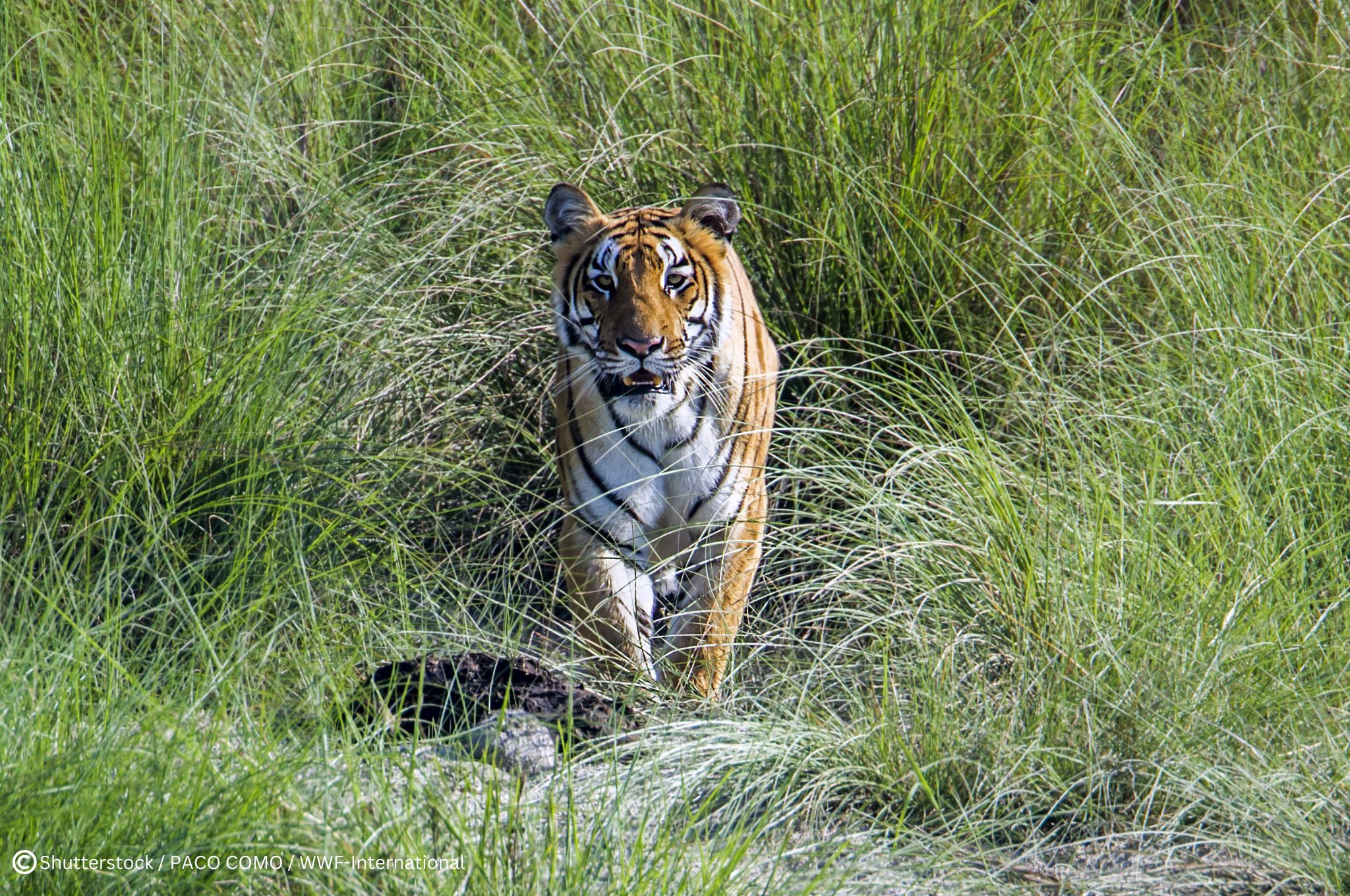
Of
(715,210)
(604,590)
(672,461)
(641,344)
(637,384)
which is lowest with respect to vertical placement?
(604,590)

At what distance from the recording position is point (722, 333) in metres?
3.51

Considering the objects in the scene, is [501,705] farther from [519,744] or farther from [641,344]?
[641,344]

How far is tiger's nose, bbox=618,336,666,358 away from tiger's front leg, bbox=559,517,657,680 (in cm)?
46

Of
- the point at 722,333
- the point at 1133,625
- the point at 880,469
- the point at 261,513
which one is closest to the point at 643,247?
the point at 722,333

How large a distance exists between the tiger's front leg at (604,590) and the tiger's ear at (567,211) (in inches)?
29.4

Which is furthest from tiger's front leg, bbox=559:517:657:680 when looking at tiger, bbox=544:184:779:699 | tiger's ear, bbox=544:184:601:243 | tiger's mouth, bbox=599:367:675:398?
tiger's ear, bbox=544:184:601:243

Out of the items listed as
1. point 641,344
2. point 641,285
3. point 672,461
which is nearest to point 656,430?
point 672,461

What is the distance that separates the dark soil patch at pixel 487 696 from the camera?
278cm

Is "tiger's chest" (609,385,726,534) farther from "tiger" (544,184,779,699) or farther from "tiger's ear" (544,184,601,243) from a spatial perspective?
"tiger's ear" (544,184,601,243)

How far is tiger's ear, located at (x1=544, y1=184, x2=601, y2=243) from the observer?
348 cm

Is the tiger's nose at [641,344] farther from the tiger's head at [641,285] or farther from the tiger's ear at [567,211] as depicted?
the tiger's ear at [567,211]

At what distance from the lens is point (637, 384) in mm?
3350

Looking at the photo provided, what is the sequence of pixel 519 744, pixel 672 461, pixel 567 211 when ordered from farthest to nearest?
pixel 567 211 → pixel 672 461 → pixel 519 744

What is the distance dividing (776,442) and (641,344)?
80cm
